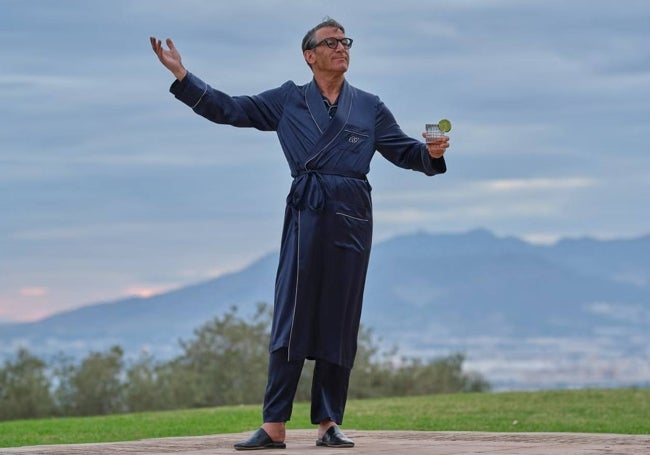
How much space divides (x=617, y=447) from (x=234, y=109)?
3.17 metres

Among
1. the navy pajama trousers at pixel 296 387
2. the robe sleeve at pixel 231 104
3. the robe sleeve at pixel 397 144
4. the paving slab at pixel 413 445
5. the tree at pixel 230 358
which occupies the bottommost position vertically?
the paving slab at pixel 413 445

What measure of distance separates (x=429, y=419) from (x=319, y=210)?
6.06 meters

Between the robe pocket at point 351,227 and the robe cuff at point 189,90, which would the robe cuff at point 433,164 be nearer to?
the robe pocket at point 351,227

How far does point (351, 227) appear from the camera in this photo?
8.05 metres

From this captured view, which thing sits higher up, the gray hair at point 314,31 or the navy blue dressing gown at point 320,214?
the gray hair at point 314,31

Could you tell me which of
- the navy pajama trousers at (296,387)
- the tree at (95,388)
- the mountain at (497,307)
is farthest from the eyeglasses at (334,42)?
the mountain at (497,307)

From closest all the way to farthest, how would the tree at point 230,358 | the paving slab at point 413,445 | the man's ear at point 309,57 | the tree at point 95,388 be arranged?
the paving slab at point 413,445
the man's ear at point 309,57
the tree at point 95,388
the tree at point 230,358

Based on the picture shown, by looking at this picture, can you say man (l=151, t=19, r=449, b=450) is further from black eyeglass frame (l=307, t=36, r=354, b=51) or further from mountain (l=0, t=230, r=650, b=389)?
mountain (l=0, t=230, r=650, b=389)

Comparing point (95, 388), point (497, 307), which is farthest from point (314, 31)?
point (497, 307)

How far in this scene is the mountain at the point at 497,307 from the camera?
10156cm

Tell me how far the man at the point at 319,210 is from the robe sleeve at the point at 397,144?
14 mm

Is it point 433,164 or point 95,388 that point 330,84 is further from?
point 95,388

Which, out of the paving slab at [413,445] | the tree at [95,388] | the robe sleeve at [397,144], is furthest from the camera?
the tree at [95,388]

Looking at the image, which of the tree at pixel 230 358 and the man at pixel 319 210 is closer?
the man at pixel 319 210
